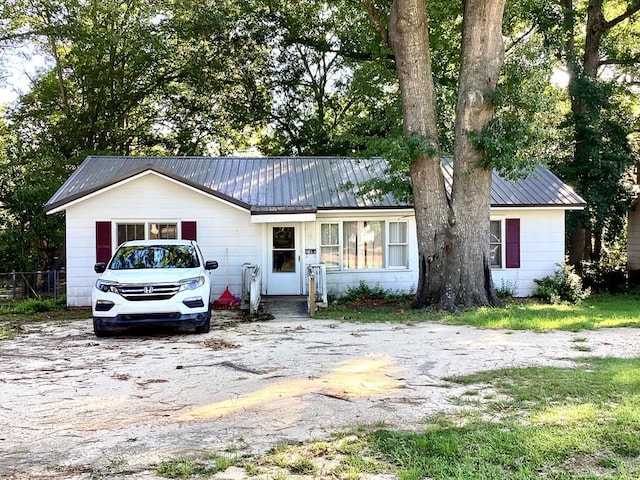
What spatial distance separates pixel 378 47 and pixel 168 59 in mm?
12683

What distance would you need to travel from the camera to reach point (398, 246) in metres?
16.4

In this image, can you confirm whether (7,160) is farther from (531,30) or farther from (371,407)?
(371,407)

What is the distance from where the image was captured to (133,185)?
14.6 meters

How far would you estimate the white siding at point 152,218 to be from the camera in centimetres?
1461

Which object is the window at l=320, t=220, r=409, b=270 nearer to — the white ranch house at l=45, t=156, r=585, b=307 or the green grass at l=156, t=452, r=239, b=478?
the white ranch house at l=45, t=156, r=585, b=307

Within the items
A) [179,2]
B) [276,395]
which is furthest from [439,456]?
[179,2]

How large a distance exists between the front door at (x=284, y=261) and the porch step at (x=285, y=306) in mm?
276

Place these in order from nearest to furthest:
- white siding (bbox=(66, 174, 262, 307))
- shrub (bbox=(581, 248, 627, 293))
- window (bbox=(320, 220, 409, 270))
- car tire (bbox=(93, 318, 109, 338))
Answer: car tire (bbox=(93, 318, 109, 338)) < white siding (bbox=(66, 174, 262, 307)) < window (bbox=(320, 220, 409, 270)) < shrub (bbox=(581, 248, 627, 293))

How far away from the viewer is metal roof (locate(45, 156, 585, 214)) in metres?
15.1

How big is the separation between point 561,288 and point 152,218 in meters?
11.9

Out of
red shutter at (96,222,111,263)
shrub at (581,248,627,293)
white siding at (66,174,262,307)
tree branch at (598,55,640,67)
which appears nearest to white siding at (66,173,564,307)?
white siding at (66,174,262,307)

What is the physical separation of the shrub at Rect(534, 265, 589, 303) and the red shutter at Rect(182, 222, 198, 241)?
1010 centimetres

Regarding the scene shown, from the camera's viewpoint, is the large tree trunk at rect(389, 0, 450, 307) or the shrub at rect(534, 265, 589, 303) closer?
the large tree trunk at rect(389, 0, 450, 307)

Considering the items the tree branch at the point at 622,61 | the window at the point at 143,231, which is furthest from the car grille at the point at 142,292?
the tree branch at the point at 622,61
